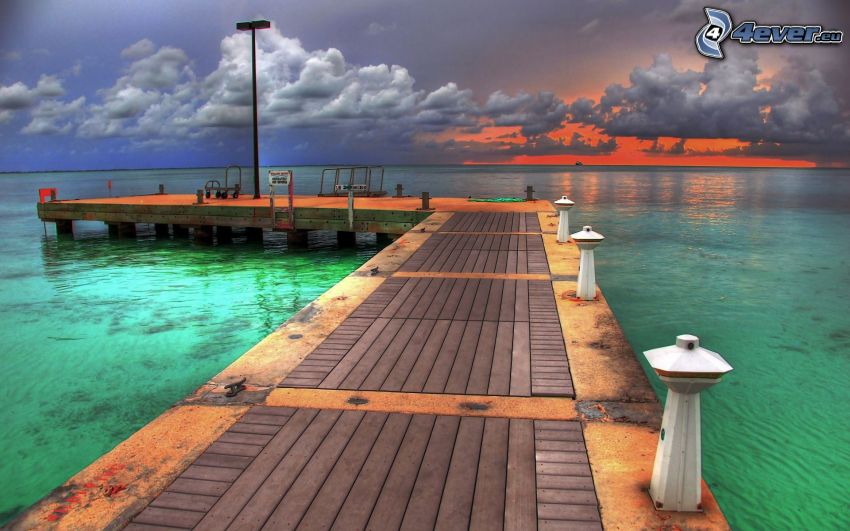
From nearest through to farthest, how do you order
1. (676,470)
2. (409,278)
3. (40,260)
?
1. (676,470)
2. (409,278)
3. (40,260)

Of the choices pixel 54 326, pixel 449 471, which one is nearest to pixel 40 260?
pixel 54 326

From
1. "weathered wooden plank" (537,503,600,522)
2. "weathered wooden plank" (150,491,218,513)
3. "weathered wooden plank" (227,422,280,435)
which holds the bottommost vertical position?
"weathered wooden plank" (150,491,218,513)

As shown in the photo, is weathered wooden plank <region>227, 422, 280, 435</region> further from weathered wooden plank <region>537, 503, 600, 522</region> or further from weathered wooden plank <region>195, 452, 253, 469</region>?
weathered wooden plank <region>537, 503, 600, 522</region>

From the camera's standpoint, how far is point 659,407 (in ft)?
14.8

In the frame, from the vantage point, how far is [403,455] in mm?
3789

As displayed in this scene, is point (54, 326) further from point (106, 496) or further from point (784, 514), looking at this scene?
point (784, 514)

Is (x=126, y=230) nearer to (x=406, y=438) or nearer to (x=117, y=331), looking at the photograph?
(x=117, y=331)

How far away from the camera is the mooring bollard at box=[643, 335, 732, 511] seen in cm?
296

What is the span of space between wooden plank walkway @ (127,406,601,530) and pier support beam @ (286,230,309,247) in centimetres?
1857

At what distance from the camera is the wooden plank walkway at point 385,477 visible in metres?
3.17

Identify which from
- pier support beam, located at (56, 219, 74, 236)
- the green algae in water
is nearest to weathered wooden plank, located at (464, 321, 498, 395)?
the green algae in water

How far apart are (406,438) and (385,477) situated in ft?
1.70

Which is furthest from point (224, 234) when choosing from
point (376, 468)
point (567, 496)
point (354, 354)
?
point (567, 496)

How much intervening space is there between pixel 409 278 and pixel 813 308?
10.8 meters
